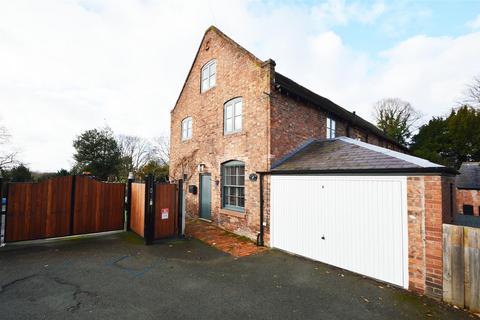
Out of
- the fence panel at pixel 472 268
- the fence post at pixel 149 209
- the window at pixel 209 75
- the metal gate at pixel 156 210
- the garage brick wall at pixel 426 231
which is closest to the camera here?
the fence panel at pixel 472 268

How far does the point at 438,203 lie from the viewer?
180 inches

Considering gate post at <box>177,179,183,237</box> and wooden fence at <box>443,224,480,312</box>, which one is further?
gate post at <box>177,179,183,237</box>

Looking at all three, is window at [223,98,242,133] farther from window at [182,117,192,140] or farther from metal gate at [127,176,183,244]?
window at [182,117,192,140]

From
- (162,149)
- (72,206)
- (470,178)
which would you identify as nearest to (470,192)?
(470,178)

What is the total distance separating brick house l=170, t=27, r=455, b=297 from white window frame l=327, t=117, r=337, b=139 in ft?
0.16

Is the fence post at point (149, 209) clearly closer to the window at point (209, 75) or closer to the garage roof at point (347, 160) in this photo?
the garage roof at point (347, 160)

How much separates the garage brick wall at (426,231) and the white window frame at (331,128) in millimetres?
6530

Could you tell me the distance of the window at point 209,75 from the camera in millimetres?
11367

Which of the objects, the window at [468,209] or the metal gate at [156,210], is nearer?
the metal gate at [156,210]

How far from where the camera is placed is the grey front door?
1125cm

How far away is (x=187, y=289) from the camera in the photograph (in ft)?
15.5

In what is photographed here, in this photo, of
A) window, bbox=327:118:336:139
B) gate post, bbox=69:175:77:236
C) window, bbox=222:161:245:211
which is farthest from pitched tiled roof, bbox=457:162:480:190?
gate post, bbox=69:175:77:236

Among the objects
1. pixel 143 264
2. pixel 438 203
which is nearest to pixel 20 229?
pixel 143 264

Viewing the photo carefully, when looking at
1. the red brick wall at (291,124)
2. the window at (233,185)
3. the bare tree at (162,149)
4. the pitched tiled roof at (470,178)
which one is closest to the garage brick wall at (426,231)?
the red brick wall at (291,124)
